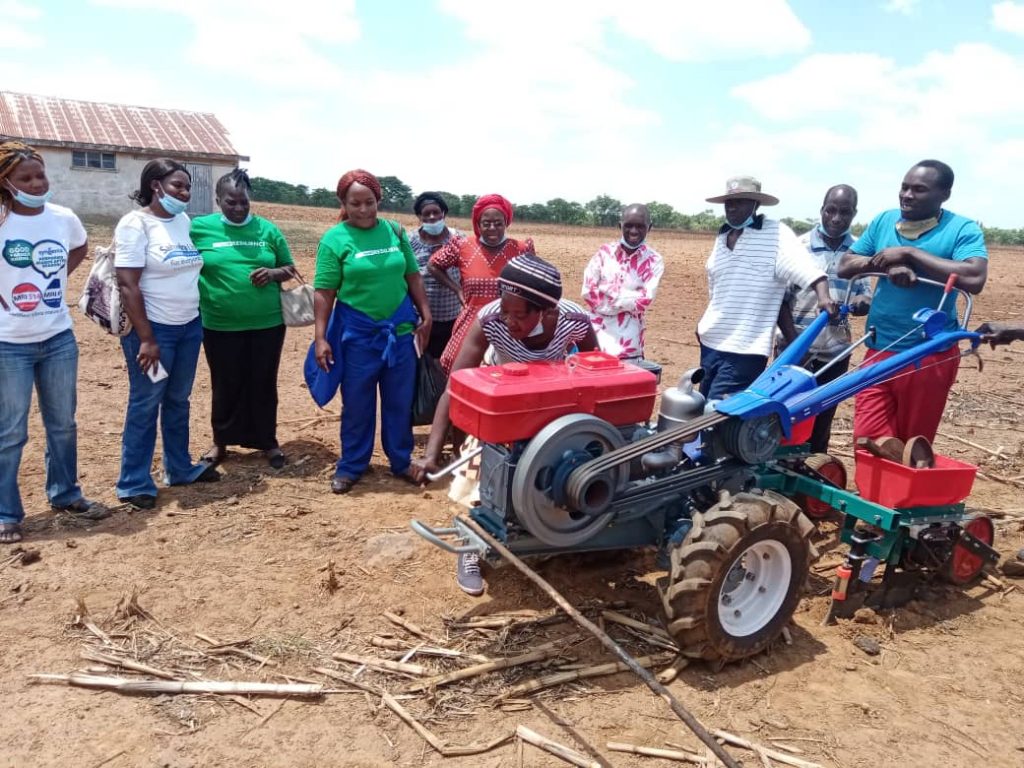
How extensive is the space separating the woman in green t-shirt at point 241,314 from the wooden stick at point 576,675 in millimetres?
3344

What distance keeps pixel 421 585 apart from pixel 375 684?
94cm

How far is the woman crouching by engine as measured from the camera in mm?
3645

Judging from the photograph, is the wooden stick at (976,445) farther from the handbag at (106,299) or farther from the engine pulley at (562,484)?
the handbag at (106,299)

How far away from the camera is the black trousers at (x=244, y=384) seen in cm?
571

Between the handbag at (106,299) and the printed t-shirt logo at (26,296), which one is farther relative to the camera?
the handbag at (106,299)

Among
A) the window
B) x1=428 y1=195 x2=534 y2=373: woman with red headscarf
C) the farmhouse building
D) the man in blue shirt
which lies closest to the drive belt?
the man in blue shirt

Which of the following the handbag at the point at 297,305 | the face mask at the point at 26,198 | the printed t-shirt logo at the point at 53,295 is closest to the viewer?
the face mask at the point at 26,198

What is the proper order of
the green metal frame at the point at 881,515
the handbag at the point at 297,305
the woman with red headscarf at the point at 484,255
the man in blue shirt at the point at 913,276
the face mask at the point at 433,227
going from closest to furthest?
the green metal frame at the point at 881,515 < the man in blue shirt at the point at 913,276 < the woman with red headscarf at the point at 484,255 < the handbag at the point at 297,305 < the face mask at the point at 433,227

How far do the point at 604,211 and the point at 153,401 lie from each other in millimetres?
51614

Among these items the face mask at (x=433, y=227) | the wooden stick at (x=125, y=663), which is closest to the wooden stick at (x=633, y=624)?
the wooden stick at (x=125, y=663)

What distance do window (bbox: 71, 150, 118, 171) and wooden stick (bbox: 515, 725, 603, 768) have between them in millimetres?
25214

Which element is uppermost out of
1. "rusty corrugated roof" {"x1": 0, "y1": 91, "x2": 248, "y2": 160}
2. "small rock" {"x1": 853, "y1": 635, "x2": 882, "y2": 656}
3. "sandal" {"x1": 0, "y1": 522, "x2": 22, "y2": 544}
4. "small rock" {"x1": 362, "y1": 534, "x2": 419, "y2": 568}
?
"rusty corrugated roof" {"x1": 0, "y1": 91, "x2": 248, "y2": 160}

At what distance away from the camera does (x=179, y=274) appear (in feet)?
16.7

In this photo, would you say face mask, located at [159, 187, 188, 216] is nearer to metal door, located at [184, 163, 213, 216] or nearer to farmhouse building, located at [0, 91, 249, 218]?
farmhouse building, located at [0, 91, 249, 218]
